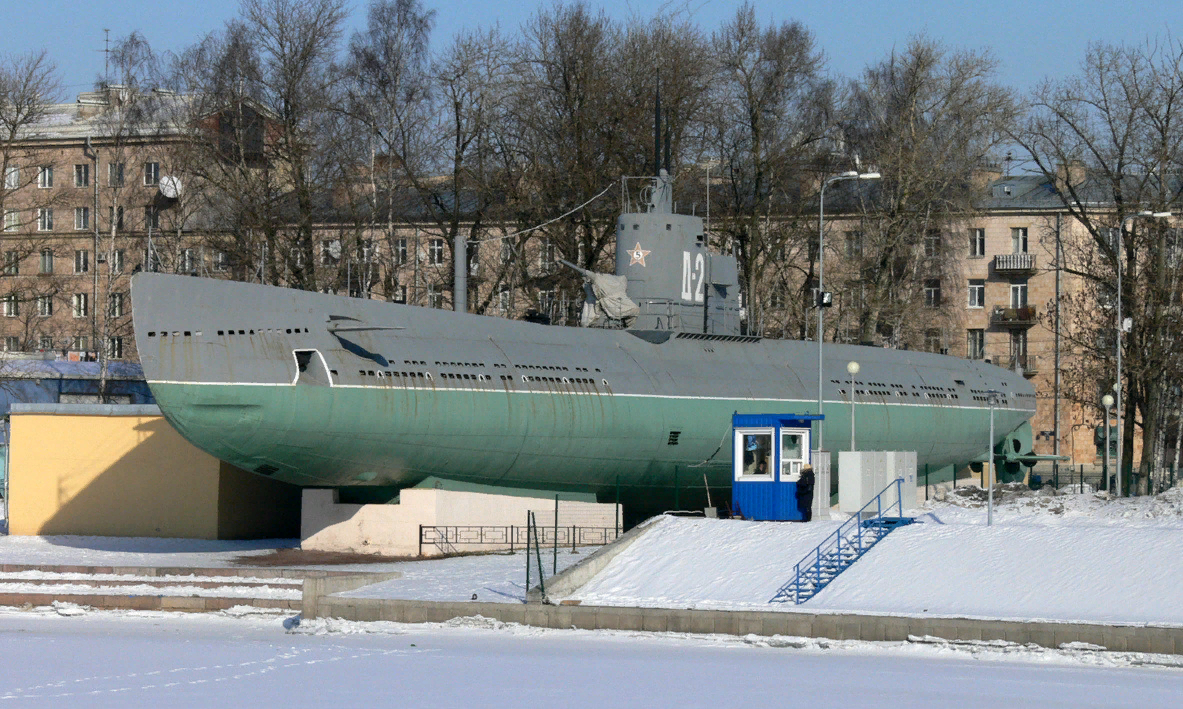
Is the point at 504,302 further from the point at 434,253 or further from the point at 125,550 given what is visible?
the point at 125,550

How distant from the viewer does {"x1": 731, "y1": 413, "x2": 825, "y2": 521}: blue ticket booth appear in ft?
88.6

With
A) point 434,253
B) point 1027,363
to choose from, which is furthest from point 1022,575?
point 1027,363

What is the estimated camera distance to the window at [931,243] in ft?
178

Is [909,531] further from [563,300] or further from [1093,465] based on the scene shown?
[1093,465]

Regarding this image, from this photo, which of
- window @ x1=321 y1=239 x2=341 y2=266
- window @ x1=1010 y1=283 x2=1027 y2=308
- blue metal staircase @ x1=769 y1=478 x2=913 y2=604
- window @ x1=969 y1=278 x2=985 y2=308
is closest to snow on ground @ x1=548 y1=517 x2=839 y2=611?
blue metal staircase @ x1=769 y1=478 x2=913 y2=604

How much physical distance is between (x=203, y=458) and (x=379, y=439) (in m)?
6.75

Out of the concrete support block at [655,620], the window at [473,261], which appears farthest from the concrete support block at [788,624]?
the window at [473,261]

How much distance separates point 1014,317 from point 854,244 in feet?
38.9

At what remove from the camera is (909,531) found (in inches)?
934

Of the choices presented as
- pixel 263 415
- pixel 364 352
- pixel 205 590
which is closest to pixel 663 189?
pixel 364 352

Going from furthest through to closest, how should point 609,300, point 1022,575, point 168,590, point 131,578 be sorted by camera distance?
point 609,300
point 131,578
point 168,590
point 1022,575

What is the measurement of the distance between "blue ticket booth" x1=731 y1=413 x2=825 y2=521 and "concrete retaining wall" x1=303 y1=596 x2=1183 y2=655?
22.9 feet

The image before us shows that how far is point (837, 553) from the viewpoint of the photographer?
22.8 meters

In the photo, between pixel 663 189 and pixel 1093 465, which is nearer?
pixel 663 189
